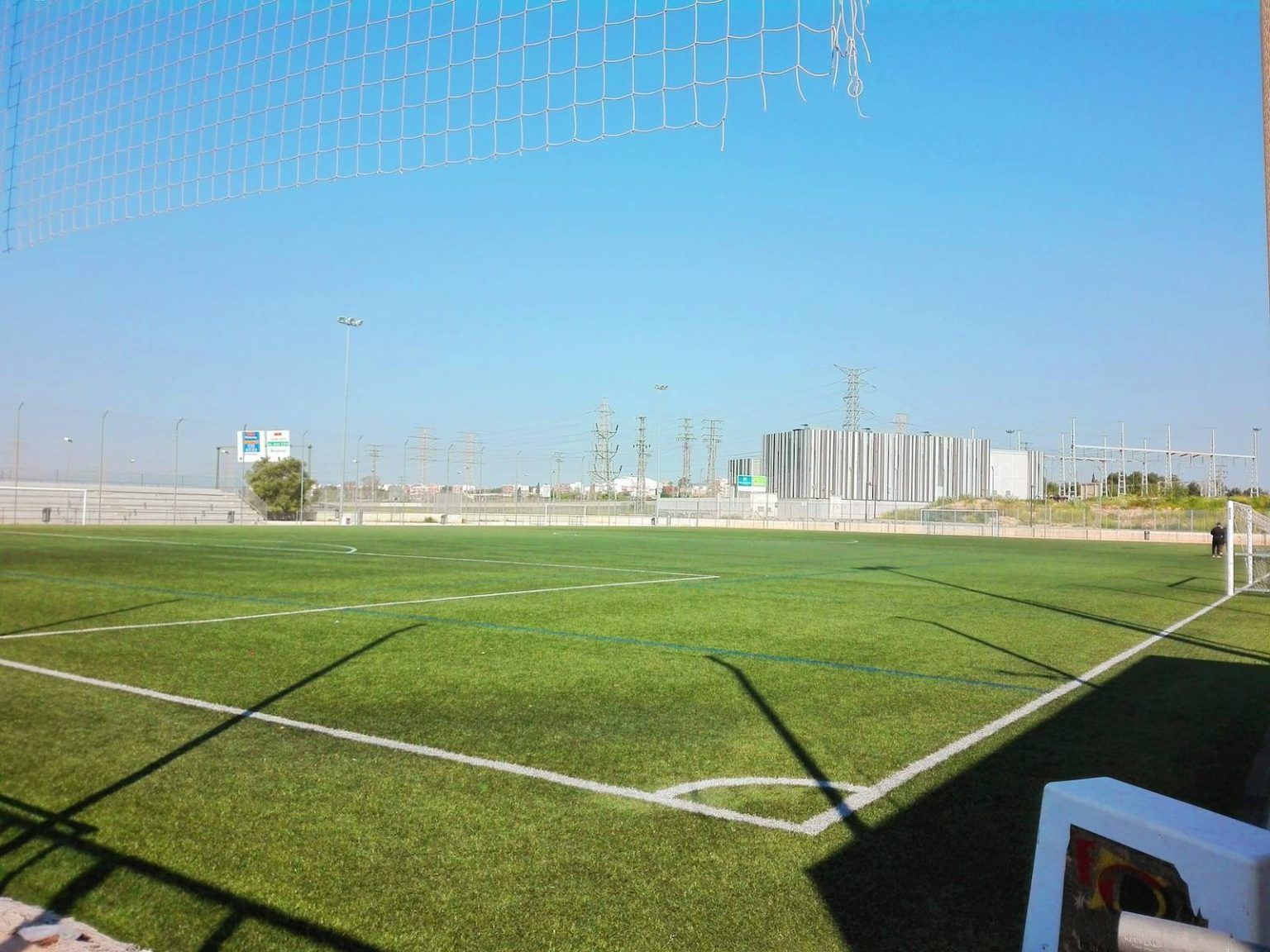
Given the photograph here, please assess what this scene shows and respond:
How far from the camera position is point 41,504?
59469 millimetres

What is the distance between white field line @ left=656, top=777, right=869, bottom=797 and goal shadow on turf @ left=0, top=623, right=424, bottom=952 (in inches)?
85.2

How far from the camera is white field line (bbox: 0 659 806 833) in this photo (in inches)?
195

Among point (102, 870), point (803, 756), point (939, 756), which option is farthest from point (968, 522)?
point (102, 870)

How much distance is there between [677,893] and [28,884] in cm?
257

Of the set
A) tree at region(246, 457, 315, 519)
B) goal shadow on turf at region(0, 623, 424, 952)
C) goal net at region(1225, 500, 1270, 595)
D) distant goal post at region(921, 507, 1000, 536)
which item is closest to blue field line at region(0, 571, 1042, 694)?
goal shadow on turf at region(0, 623, 424, 952)

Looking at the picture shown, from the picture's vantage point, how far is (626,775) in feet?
18.4

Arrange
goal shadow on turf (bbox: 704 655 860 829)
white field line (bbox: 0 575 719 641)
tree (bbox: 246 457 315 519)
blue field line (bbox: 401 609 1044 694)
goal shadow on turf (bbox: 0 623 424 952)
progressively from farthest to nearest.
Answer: tree (bbox: 246 457 315 519) → white field line (bbox: 0 575 719 641) → blue field line (bbox: 401 609 1044 694) → goal shadow on turf (bbox: 704 655 860 829) → goal shadow on turf (bbox: 0 623 424 952)

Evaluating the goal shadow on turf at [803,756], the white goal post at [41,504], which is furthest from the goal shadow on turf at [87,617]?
the white goal post at [41,504]

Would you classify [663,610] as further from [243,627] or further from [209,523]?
[209,523]

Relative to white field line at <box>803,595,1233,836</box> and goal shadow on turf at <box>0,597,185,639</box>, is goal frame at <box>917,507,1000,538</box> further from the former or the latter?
goal shadow on turf at <box>0,597,185,639</box>

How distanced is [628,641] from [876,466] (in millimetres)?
120163

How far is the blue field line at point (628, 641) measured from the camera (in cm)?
912

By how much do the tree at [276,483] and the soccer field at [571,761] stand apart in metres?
73.6

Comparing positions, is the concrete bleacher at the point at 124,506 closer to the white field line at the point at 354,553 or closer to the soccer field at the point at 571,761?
the white field line at the point at 354,553
